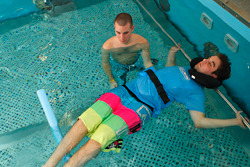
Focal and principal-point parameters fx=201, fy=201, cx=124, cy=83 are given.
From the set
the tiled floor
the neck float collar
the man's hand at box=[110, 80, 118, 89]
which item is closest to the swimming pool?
the man's hand at box=[110, 80, 118, 89]

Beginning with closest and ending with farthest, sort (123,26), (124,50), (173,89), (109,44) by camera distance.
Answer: (173,89), (123,26), (109,44), (124,50)

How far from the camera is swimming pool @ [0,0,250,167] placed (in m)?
2.28

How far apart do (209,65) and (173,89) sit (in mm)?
425

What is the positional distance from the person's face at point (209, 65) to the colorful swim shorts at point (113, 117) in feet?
2.27

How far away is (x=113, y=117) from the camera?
1996 mm

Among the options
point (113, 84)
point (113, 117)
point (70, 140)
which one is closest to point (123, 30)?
point (113, 84)

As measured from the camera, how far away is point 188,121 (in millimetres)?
2508

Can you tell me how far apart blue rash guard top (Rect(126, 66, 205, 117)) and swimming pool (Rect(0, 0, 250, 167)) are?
0.47 meters

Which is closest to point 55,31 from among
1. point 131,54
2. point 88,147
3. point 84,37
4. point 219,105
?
point 84,37

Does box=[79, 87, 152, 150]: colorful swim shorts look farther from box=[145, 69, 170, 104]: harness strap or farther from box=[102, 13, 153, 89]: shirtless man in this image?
box=[102, 13, 153, 89]: shirtless man

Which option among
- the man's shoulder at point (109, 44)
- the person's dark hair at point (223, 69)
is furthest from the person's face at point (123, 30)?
the person's dark hair at point (223, 69)

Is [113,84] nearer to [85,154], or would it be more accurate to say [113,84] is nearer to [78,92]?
[78,92]

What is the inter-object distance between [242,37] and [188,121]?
1.18 metres

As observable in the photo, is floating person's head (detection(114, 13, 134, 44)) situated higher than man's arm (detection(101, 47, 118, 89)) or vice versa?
floating person's head (detection(114, 13, 134, 44))
